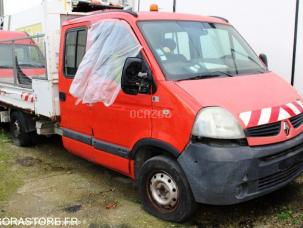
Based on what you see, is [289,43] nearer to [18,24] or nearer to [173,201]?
[173,201]

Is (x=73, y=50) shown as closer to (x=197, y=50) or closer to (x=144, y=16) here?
(x=144, y=16)

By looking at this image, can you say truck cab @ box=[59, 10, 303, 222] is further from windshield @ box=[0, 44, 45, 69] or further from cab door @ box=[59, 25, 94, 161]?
windshield @ box=[0, 44, 45, 69]

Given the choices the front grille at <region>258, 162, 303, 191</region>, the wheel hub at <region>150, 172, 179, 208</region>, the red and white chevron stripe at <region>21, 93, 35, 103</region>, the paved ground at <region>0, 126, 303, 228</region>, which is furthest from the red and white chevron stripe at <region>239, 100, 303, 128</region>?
the red and white chevron stripe at <region>21, 93, 35, 103</region>

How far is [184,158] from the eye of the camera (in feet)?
12.5

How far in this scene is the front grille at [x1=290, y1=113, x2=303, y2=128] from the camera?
418 centimetres

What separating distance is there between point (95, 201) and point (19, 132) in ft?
10.5

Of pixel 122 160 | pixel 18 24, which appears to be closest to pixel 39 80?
pixel 122 160

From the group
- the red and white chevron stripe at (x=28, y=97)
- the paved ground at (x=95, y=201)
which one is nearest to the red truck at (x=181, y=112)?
the paved ground at (x=95, y=201)

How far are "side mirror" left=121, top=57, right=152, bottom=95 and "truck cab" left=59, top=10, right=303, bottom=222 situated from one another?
0.03ft

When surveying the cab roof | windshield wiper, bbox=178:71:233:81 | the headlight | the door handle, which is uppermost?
the cab roof

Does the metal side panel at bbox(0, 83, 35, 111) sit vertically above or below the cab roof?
below

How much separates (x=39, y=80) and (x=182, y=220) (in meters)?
3.21

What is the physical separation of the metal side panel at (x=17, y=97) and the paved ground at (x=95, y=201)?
95 centimetres

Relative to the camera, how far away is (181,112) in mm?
3850
